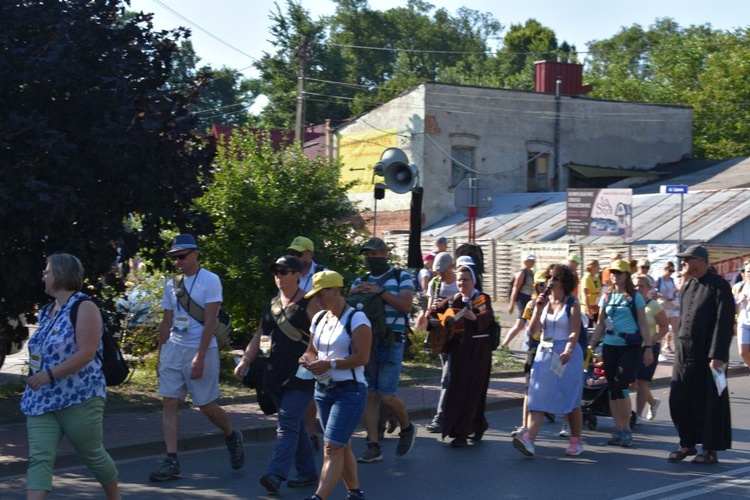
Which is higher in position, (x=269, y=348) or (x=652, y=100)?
(x=652, y=100)

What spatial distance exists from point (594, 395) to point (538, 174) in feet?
103

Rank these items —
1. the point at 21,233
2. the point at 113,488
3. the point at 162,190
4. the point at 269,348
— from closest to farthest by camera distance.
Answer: the point at 113,488 < the point at 269,348 < the point at 21,233 < the point at 162,190

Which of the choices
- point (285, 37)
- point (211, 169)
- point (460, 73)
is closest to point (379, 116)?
point (285, 37)

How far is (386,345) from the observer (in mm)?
9383

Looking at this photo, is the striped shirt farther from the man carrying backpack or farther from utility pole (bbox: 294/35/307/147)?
utility pole (bbox: 294/35/307/147)

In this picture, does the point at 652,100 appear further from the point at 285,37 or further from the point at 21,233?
the point at 21,233

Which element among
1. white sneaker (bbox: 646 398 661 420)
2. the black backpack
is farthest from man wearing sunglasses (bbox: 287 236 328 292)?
white sneaker (bbox: 646 398 661 420)

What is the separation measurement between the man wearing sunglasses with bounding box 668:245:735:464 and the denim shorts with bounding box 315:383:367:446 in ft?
11.4

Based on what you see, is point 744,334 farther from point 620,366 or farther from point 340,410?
point 340,410

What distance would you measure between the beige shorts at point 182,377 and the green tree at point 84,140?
66.1 inches

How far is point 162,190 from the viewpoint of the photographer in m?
10.3

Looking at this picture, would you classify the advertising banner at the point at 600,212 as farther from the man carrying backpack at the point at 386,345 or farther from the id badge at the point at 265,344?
the id badge at the point at 265,344

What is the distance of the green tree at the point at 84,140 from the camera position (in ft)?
30.5

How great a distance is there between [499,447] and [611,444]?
1.11 meters
